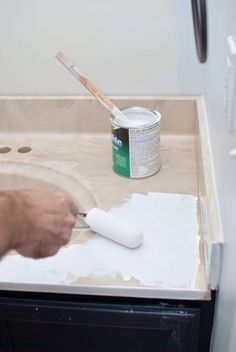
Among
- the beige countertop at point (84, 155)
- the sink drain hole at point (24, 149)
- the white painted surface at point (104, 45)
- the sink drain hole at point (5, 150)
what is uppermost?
the white painted surface at point (104, 45)

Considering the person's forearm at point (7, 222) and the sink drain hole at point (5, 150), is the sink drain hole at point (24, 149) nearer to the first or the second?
the sink drain hole at point (5, 150)

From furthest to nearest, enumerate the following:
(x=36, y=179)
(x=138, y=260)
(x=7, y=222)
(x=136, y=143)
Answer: (x=36, y=179), (x=136, y=143), (x=138, y=260), (x=7, y=222)

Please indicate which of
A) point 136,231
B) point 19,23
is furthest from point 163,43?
point 136,231

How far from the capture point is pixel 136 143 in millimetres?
917

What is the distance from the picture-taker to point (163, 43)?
104 cm

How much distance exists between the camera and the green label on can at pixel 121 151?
3.01 ft

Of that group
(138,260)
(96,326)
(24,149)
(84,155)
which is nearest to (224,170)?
(138,260)

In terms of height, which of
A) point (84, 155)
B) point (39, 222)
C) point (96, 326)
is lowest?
point (96, 326)

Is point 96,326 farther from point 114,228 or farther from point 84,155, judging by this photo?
point 84,155

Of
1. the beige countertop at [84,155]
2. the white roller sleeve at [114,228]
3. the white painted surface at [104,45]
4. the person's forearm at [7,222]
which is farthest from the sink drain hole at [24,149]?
the person's forearm at [7,222]

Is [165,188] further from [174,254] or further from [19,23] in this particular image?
[19,23]

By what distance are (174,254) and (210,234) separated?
10cm

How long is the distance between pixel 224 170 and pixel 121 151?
313mm

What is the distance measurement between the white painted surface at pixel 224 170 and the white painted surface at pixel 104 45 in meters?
0.24
